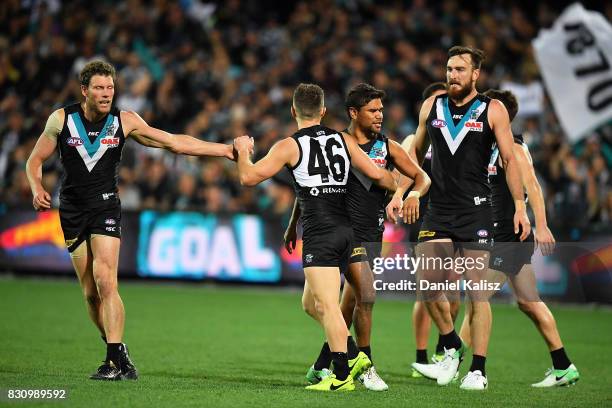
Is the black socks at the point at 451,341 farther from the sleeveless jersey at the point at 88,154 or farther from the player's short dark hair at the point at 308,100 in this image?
the sleeveless jersey at the point at 88,154

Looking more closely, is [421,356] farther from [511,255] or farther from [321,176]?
[321,176]

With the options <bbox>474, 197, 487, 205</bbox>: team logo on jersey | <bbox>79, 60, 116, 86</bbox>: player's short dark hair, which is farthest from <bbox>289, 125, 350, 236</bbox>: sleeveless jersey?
<bbox>79, 60, 116, 86</bbox>: player's short dark hair

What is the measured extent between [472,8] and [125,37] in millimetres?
8463

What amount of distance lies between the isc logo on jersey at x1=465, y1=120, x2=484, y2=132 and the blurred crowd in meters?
9.66

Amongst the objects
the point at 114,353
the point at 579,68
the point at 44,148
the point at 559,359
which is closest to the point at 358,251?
the point at 559,359

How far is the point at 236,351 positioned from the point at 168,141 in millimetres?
3469

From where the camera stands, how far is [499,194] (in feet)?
33.1

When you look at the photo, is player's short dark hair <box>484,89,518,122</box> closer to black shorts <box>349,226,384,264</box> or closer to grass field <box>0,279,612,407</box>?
black shorts <box>349,226,384,264</box>

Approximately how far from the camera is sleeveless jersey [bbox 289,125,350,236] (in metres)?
8.47

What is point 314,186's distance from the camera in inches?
335

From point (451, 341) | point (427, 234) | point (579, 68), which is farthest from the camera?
point (579, 68)

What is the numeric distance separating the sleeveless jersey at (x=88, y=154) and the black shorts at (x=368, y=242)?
2.25 meters

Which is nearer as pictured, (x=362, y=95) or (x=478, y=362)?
(x=478, y=362)

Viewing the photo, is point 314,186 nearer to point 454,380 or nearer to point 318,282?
point 318,282
